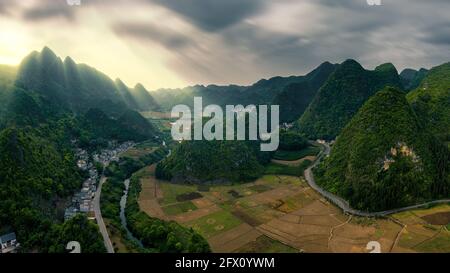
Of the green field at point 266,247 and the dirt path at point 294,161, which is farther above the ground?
the dirt path at point 294,161

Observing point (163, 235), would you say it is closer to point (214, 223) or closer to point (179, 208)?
point (214, 223)

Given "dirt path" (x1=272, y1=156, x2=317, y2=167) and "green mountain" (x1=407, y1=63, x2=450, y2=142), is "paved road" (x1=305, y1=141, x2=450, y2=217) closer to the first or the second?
"dirt path" (x1=272, y1=156, x2=317, y2=167)

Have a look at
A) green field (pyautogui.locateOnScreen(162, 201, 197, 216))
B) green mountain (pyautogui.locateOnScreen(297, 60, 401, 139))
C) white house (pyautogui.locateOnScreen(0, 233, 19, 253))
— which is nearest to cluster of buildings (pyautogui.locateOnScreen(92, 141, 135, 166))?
green field (pyautogui.locateOnScreen(162, 201, 197, 216))

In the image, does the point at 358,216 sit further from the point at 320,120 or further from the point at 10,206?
the point at 320,120

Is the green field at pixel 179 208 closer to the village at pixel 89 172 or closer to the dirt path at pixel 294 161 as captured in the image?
the village at pixel 89 172

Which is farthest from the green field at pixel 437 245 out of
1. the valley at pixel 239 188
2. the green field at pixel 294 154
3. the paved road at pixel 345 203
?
the green field at pixel 294 154

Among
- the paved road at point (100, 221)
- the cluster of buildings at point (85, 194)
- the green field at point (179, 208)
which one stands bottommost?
the green field at point (179, 208)
